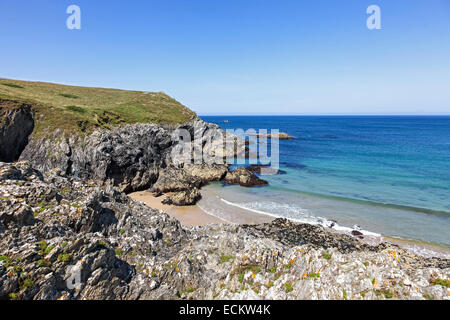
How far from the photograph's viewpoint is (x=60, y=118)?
36344 millimetres

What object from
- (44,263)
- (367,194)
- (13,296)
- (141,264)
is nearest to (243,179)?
(367,194)

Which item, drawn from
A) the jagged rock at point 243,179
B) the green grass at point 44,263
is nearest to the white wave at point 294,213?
the jagged rock at point 243,179

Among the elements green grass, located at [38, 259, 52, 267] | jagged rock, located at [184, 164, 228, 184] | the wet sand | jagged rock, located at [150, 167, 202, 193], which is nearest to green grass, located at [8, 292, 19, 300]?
green grass, located at [38, 259, 52, 267]

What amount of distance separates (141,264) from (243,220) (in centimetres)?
1782

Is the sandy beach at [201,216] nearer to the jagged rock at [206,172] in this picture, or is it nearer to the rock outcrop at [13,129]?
the jagged rock at [206,172]

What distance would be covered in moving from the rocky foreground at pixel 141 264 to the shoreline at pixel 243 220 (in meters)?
12.4

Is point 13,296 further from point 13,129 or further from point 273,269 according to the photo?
point 13,129

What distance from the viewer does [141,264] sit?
10.5 m

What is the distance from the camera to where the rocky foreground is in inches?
294

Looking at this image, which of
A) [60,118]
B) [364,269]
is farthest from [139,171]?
[364,269]

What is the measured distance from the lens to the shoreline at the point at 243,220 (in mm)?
20844

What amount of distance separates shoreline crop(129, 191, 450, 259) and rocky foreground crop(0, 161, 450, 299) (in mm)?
12446

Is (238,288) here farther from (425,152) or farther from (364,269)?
(425,152)

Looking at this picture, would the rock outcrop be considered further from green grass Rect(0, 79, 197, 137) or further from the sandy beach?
the sandy beach
